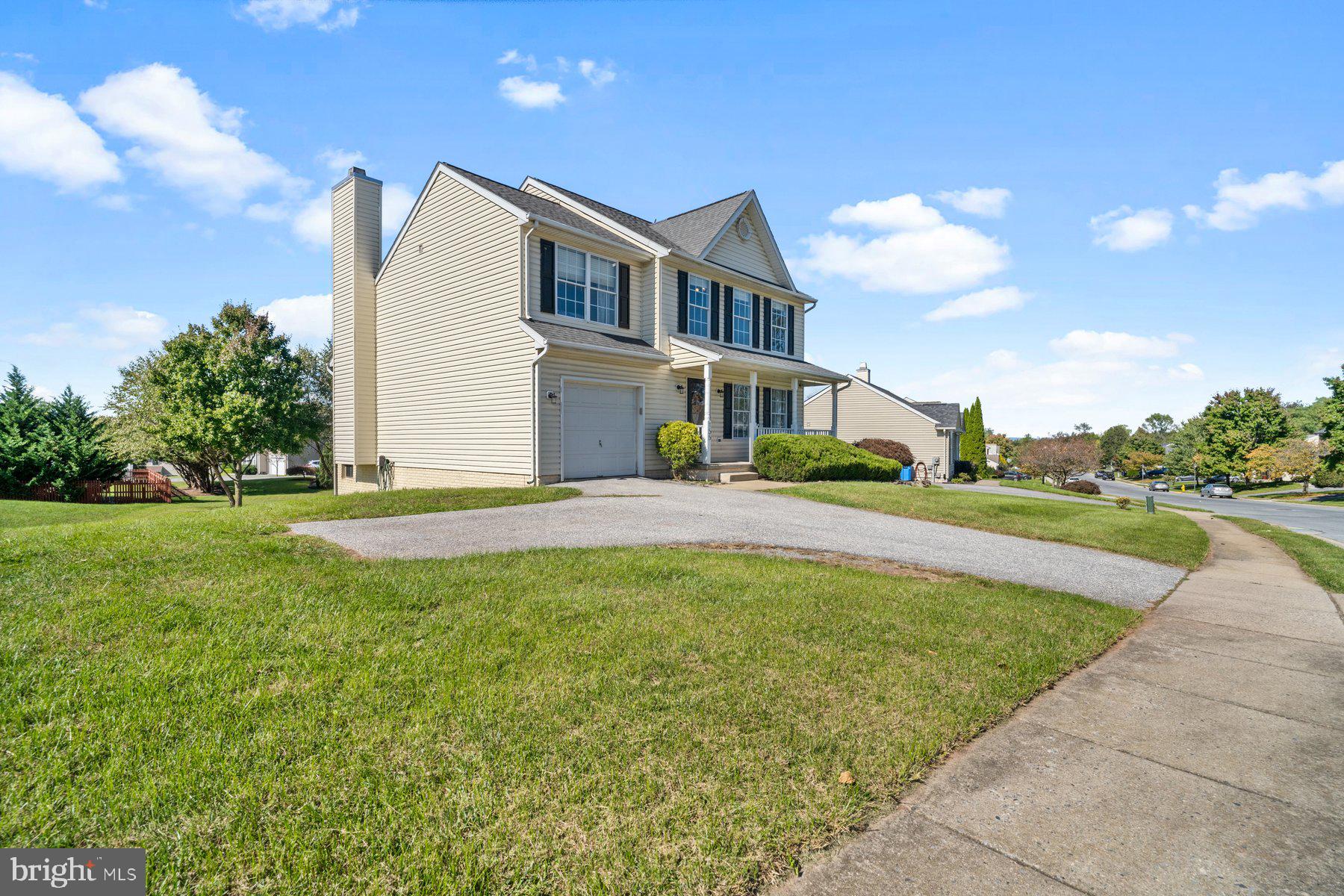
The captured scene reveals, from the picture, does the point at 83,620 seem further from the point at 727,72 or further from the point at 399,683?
the point at 727,72

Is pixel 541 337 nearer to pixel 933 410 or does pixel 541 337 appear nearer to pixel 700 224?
pixel 700 224

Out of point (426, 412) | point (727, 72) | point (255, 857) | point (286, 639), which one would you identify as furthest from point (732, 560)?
point (426, 412)

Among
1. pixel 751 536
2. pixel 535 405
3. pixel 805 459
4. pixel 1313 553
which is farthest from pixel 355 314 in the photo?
pixel 1313 553

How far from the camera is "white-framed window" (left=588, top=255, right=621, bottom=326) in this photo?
1602 cm

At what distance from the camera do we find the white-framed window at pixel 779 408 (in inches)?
798

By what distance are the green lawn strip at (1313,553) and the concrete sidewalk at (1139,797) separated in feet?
Answer: 16.7

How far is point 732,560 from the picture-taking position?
6.60 metres

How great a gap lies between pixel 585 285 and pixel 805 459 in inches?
297

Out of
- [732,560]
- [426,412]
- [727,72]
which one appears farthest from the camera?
[426,412]

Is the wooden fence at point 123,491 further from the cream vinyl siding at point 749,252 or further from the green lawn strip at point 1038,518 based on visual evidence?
the green lawn strip at point 1038,518

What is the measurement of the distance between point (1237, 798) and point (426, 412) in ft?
57.2

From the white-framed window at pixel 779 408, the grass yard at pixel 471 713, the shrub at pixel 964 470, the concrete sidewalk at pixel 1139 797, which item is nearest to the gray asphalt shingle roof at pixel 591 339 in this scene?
the white-framed window at pixel 779 408

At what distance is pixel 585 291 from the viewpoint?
51.9 ft

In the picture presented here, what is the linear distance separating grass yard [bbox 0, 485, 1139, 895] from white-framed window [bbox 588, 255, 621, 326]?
11649 mm
